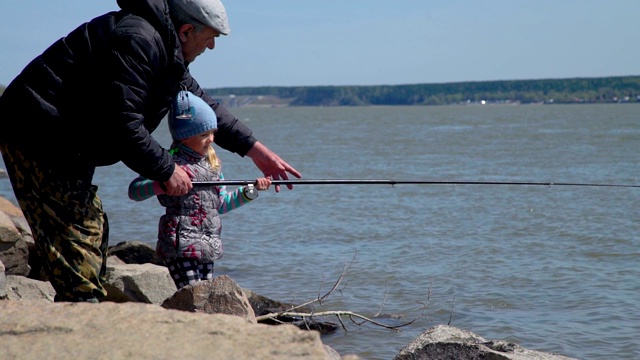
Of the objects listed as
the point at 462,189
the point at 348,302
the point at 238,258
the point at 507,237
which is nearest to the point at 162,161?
the point at 348,302

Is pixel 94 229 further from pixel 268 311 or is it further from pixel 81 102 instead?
pixel 268 311

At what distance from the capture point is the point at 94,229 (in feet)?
11.8

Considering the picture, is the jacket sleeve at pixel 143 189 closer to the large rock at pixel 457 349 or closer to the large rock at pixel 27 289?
the large rock at pixel 457 349

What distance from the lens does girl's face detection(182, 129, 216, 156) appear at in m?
4.39

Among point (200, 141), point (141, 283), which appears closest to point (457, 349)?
point (200, 141)

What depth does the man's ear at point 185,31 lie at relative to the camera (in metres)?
3.61

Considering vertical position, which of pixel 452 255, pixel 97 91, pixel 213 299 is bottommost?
pixel 452 255

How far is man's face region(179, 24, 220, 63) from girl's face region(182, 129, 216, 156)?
71 centimetres

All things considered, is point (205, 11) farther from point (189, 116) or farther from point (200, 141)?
point (200, 141)

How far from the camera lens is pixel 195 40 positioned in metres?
3.65

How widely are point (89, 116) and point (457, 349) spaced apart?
1.89m

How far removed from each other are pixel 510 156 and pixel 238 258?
18493 mm

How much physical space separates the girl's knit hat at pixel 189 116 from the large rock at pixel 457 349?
1338 millimetres

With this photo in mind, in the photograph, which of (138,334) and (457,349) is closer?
(138,334)
